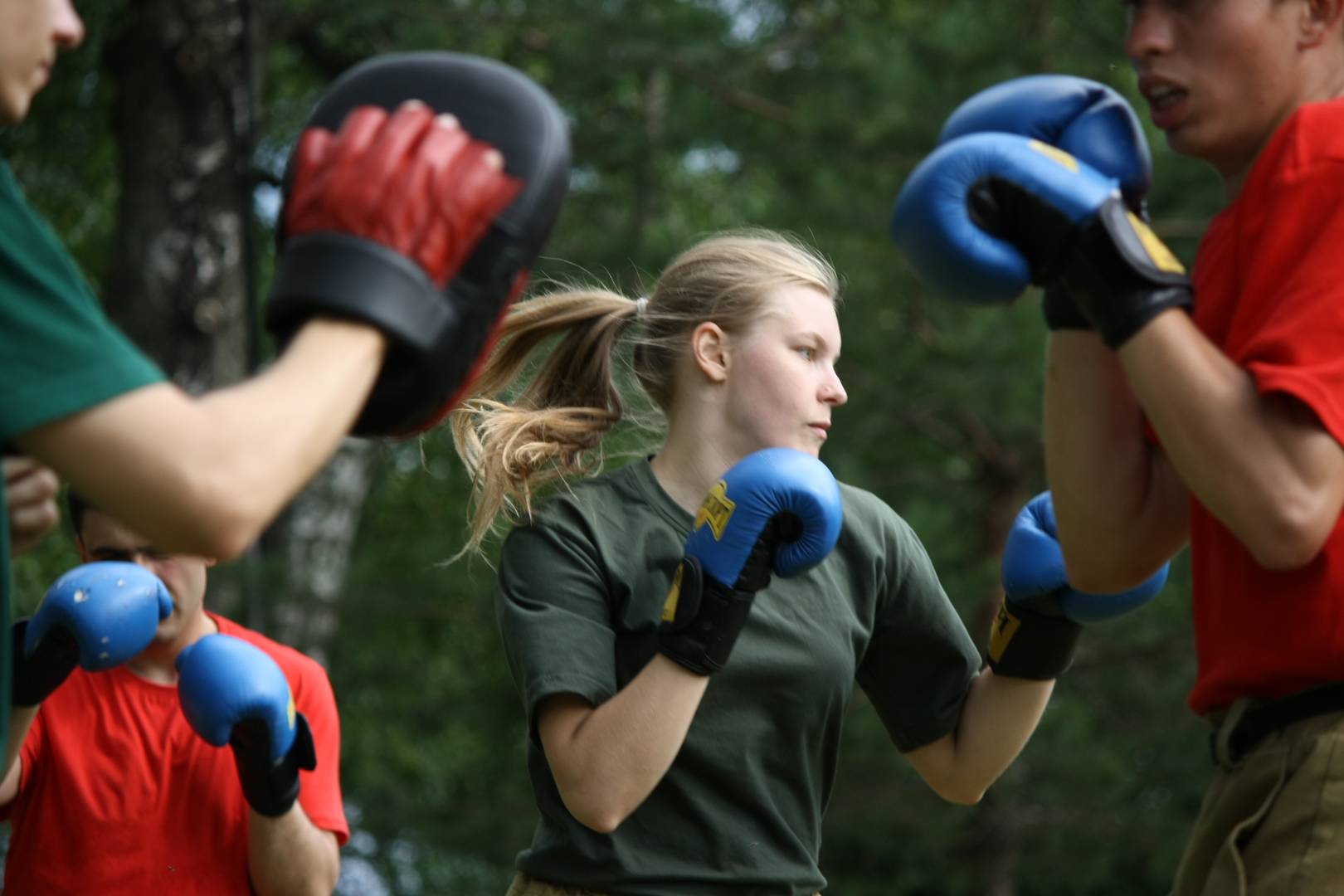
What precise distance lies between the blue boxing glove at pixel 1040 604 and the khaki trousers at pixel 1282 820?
0.63 m

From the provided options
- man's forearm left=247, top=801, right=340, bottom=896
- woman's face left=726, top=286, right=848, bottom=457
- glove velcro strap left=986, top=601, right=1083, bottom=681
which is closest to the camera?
glove velcro strap left=986, top=601, right=1083, bottom=681

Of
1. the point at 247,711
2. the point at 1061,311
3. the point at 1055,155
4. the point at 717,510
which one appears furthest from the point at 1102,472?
the point at 247,711

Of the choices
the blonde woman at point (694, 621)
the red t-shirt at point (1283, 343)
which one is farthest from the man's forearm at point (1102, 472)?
the blonde woman at point (694, 621)

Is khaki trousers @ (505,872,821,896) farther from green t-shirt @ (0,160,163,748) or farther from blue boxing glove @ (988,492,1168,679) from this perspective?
green t-shirt @ (0,160,163,748)

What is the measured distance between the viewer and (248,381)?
6.16 ft

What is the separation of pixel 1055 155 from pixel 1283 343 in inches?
14.9

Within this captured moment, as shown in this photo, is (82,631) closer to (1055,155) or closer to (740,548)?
(740,548)

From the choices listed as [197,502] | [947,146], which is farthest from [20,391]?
[947,146]

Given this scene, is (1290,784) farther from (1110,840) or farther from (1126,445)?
(1110,840)

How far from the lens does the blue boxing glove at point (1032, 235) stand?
6.82 feet

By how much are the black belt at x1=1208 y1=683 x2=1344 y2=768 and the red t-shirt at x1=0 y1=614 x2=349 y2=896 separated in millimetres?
2131

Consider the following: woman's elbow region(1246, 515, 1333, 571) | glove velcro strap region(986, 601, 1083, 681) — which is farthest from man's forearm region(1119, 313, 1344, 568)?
glove velcro strap region(986, 601, 1083, 681)

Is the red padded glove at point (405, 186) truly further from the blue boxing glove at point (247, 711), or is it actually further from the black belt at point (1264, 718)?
the blue boxing glove at point (247, 711)

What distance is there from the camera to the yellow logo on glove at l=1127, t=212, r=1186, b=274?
2.10 metres
